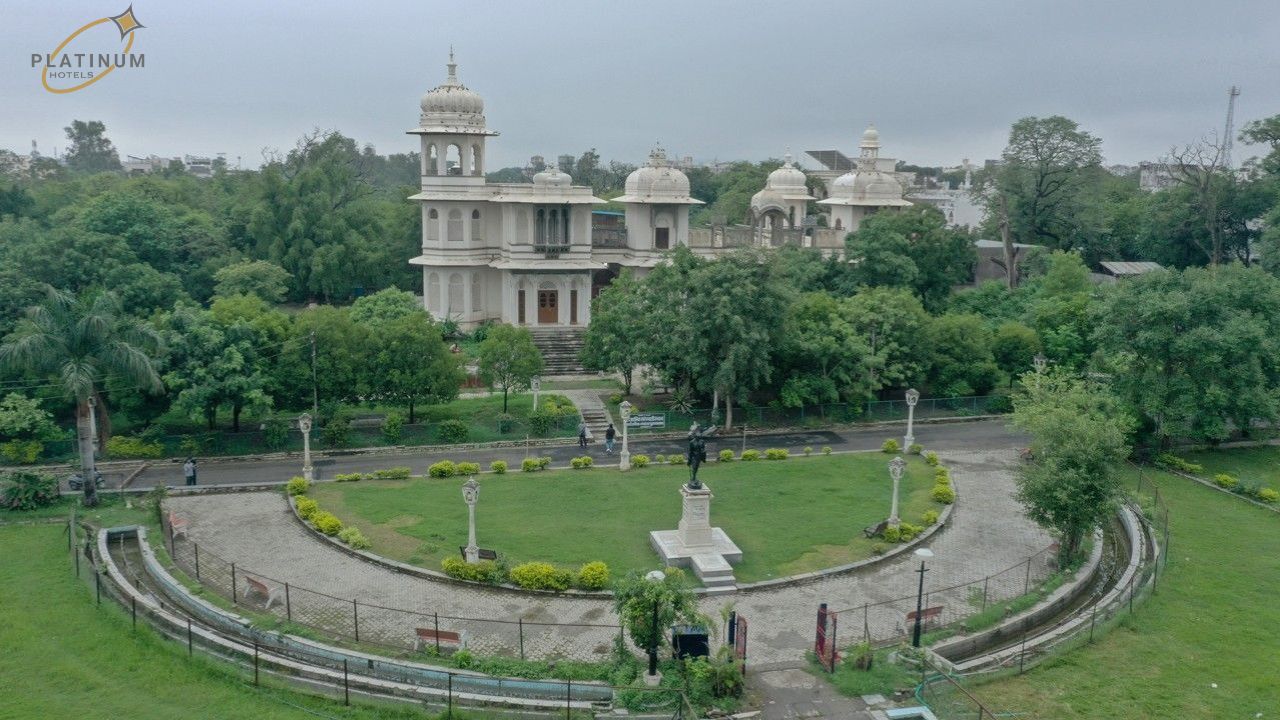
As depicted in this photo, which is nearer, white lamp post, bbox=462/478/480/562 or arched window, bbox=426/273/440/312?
white lamp post, bbox=462/478/480/562

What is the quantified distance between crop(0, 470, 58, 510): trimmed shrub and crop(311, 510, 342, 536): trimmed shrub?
8.20m

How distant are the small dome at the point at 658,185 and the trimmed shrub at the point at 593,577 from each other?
3204 cm

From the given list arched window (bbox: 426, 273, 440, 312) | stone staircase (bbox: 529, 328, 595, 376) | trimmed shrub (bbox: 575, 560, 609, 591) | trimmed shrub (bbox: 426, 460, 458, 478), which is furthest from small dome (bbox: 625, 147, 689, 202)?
trimmed shrub (bbox: 575, 560, 609, 591)

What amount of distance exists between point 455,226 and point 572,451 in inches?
768

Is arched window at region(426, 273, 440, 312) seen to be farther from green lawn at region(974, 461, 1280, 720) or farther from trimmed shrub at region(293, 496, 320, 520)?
green lawn at region(974, 461, 1280, 720)

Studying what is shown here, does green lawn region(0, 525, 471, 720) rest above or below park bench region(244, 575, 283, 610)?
below

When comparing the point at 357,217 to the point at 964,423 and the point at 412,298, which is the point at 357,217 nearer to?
the point at 412,298

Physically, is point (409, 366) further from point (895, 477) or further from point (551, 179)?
point (895, 477)

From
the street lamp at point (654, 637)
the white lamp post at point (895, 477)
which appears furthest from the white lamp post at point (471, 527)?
the white lamp post at point (895, 477)

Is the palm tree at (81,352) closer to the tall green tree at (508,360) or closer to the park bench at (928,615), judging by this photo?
the tall green tree at (508,360)

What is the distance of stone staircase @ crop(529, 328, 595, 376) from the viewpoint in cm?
4616

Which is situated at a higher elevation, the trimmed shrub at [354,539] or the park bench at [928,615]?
the trimmed shrub at [354,539]

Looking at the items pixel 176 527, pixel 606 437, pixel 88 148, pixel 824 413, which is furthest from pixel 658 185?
pixel 88 148

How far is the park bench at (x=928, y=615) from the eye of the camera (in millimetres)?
20295
